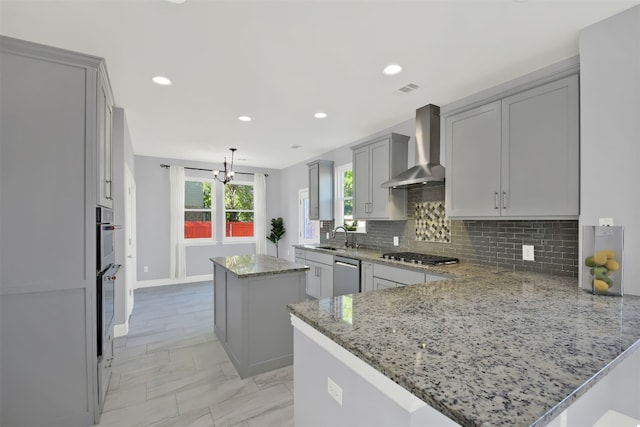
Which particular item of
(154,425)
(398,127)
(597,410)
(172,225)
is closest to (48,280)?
(154,425)

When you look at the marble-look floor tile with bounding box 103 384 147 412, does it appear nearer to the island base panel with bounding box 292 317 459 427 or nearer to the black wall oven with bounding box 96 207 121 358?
the black wall oven with bounding box 96 207 121 358

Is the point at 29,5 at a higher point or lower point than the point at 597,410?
higher

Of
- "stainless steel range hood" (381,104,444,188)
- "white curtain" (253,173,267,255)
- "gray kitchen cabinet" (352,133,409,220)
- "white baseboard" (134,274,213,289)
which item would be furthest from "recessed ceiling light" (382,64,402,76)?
"white baseboard" (134,274,213,289)

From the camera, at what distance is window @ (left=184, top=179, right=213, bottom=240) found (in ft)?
21.7

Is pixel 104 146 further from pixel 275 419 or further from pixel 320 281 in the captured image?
pixel 320 281

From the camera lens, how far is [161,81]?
2809 millimetres

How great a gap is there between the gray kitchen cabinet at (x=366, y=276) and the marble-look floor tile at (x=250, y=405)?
→ 1.53m

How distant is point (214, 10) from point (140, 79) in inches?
52.9

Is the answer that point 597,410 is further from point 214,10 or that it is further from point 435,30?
point 214,10

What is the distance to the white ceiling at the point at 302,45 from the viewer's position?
1855 mm

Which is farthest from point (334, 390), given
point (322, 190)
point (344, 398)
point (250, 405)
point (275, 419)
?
point (322, 190)

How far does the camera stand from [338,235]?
5387mm

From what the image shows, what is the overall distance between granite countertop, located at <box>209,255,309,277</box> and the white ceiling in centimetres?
176

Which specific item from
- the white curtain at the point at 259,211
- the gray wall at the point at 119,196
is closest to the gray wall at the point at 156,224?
the white curtain at the point at 259,211
